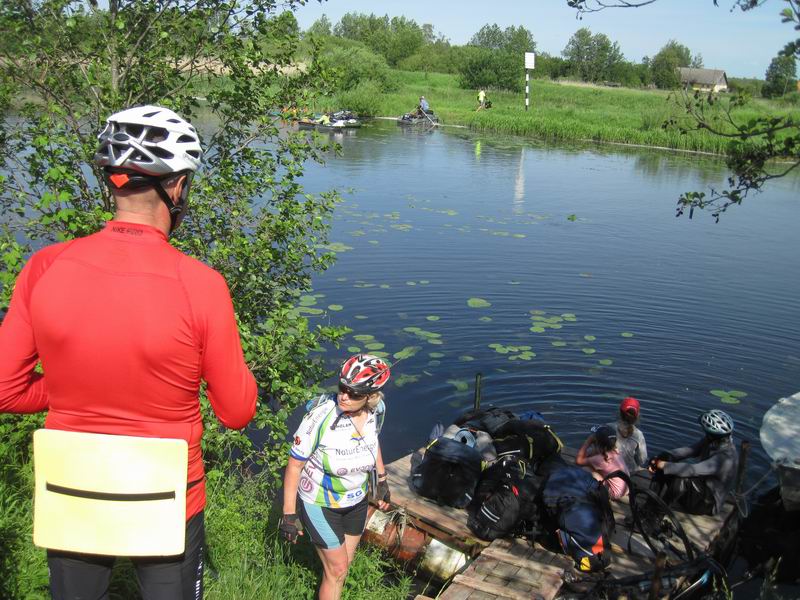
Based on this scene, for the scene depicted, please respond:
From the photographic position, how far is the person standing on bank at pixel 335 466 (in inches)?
167

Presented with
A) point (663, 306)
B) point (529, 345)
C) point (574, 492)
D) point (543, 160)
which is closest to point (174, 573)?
point (574, 492)

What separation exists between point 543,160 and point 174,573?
105ft

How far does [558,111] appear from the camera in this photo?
5141 cm

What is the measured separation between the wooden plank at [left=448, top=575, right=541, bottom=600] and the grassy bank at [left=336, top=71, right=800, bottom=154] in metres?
29.0

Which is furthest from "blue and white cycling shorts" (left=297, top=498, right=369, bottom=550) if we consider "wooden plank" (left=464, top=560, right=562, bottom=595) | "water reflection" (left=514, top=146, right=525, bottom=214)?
"water reflection" (left=514, top=146, right=525, bottom=214)

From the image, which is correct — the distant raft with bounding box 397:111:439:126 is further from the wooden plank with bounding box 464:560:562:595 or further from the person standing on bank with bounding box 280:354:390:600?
the person standing on bank with bounding box 280:354:390:600

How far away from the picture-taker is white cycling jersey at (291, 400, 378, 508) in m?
4.27

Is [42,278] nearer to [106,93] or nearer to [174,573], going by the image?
[174,573]

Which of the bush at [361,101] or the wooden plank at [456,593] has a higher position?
the bush at [361,101]

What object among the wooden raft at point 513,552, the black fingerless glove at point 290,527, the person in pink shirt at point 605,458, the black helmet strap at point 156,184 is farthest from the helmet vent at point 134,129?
the person in pink shirt at point 605,458

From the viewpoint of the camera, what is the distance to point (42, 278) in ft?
7.09

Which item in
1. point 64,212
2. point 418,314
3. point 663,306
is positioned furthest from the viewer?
point 663,306

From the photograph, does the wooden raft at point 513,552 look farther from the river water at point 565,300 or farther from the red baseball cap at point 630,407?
the river water at point 565,300

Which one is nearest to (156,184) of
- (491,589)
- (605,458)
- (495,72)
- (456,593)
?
(456,593)
